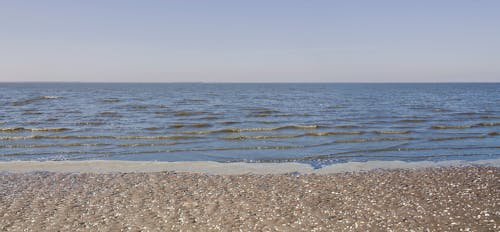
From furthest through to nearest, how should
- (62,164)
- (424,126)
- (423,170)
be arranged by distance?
(424,126)
(62,164)
(423,170)

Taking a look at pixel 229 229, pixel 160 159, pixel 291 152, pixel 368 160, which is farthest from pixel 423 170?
pixel 160 159

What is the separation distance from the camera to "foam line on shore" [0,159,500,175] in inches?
613

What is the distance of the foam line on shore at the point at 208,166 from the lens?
1557cm

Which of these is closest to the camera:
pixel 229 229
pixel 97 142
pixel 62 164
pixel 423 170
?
pixel 229 229

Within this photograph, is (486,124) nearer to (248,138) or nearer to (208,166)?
(248,138)

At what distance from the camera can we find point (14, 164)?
16.7 m

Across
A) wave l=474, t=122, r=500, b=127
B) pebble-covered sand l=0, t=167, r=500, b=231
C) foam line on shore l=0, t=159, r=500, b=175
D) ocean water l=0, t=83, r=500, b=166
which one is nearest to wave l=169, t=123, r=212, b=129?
ocean water l=0, t=83, r=500, b=166

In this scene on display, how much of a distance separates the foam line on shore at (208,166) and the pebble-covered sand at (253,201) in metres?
1.17

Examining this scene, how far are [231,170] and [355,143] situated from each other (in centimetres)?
977

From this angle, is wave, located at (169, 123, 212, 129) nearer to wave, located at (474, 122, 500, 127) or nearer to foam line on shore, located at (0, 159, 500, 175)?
foam line on shore, located at (0, 159, 500, 175)

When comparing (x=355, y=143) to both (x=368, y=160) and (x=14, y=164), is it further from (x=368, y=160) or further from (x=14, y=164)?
(x=14, y=164)

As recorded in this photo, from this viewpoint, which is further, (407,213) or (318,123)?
(318,123)

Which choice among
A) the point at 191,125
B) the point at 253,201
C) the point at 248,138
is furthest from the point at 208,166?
the point at 191,125

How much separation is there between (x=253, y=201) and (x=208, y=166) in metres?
5.79
